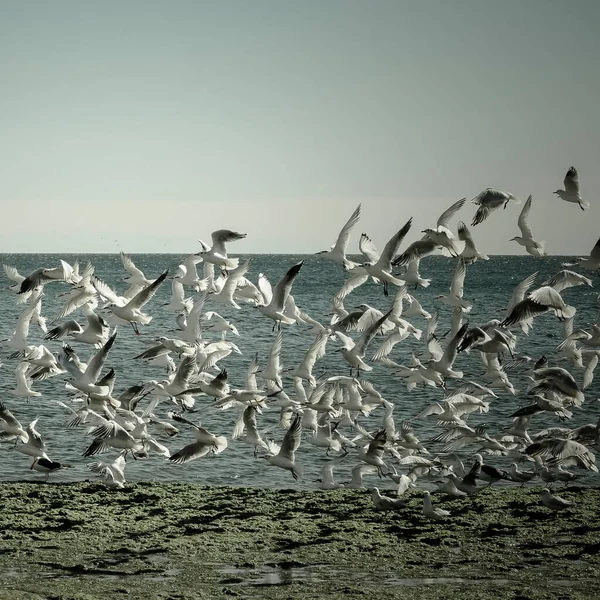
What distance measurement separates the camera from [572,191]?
16.6m

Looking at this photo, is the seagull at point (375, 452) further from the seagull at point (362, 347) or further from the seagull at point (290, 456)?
the seagull at point (362, 347)

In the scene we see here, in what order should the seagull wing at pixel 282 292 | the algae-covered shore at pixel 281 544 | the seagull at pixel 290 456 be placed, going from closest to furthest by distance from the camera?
the algae-covered shore at pixel 281 544
the seagull at pixel 290 456
the seagull wing at pixel 282 292

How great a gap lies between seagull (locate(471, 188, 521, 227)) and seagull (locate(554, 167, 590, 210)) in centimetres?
130

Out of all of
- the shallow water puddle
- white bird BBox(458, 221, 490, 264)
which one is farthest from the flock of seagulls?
the shallow water puddle

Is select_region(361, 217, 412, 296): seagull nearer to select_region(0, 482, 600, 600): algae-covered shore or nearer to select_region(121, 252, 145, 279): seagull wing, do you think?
select_region(0, 482, 600, 600): algae-covered shore

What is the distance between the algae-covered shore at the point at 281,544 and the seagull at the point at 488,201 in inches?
180

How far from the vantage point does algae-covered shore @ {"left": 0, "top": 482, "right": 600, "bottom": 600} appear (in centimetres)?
1120

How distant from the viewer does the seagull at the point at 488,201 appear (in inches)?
627

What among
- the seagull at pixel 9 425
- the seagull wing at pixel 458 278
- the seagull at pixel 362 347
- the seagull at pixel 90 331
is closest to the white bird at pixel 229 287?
Answer: the seagull at pixel 90 331

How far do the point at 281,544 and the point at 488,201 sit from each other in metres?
6.71

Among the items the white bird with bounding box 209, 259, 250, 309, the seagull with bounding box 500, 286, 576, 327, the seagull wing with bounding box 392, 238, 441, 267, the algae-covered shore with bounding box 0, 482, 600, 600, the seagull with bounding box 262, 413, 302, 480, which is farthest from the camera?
the white bird with bounding box 209, 259, 250, 309

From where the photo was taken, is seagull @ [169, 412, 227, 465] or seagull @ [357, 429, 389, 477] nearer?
seagull @ [169, 412, 227, 465]

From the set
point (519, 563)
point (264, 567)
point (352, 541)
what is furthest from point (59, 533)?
point (519, 563)

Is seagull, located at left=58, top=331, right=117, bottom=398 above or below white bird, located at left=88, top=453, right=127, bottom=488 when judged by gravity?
above
